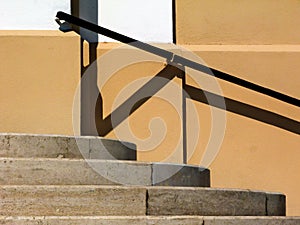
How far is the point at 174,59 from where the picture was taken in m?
5.95

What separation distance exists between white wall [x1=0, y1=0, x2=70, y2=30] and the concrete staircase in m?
1.23

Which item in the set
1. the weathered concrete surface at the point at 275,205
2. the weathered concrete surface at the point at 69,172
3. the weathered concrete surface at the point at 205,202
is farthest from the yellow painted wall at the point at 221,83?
the weathered concrete surface at the point at 205,202

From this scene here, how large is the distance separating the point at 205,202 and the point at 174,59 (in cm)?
180

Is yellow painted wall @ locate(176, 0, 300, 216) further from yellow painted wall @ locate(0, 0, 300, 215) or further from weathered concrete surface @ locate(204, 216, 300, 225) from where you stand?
weathered concrete surface @ locate(204, 216, 300, 225)

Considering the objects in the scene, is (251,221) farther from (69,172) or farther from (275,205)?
(69,172)

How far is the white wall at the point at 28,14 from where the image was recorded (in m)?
5.65

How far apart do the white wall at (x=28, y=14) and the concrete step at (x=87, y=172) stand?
1.55 meters

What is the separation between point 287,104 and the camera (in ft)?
19.7

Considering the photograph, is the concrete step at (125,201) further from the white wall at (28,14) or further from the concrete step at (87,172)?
the white wall at (28,14)

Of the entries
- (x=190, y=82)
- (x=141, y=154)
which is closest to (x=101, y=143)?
(x=141, y=154)

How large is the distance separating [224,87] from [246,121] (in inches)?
12.9

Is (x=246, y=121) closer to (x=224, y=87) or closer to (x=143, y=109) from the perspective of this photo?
(x=224, y=87)

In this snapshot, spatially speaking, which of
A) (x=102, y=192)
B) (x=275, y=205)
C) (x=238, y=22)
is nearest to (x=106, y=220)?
(x=102, y=192)

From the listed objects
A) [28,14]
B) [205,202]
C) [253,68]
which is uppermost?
[28,14]
